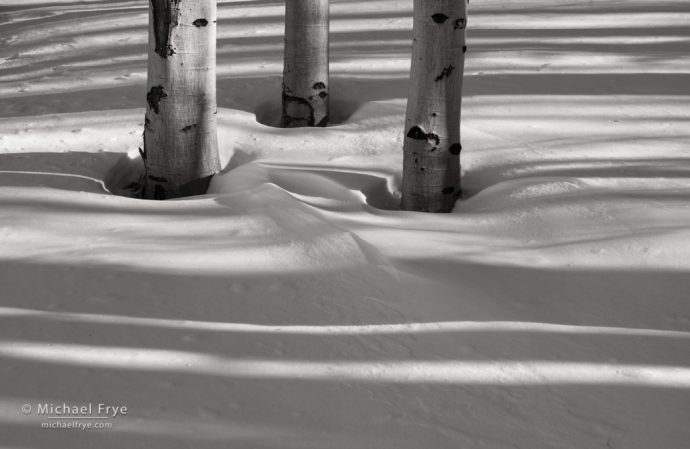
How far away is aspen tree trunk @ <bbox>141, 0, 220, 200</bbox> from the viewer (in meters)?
4.00

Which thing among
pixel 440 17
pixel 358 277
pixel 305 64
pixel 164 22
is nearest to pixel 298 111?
pixel 305 64

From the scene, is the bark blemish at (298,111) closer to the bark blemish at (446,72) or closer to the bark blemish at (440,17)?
the bark blemish at (446,72)

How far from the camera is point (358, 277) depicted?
10.6 ft

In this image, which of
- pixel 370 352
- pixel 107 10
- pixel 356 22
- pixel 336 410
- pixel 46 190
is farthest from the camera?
pixel 107 10

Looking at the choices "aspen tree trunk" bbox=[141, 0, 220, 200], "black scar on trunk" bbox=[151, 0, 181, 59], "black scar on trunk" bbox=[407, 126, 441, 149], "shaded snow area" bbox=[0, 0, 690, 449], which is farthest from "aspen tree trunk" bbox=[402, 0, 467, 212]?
"black scar on trunk" bbox=[151, 0, 181, 59]

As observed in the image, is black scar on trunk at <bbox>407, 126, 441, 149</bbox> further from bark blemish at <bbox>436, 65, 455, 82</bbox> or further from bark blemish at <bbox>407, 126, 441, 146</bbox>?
bark blemish at <bbox>436, 65, 455, 82</bbox>

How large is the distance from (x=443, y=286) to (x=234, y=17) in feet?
18.5

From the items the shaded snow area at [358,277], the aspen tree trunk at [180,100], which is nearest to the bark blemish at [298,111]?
the shaded snow area at [358,277]

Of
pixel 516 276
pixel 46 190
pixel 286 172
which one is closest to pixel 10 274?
pixel 46 190

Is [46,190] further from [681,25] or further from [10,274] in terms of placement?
[681,25]

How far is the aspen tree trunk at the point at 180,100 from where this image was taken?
3998 mm

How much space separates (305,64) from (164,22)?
127 cm

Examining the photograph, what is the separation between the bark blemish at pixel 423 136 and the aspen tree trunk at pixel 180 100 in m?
1.09

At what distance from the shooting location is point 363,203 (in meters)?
4.02
